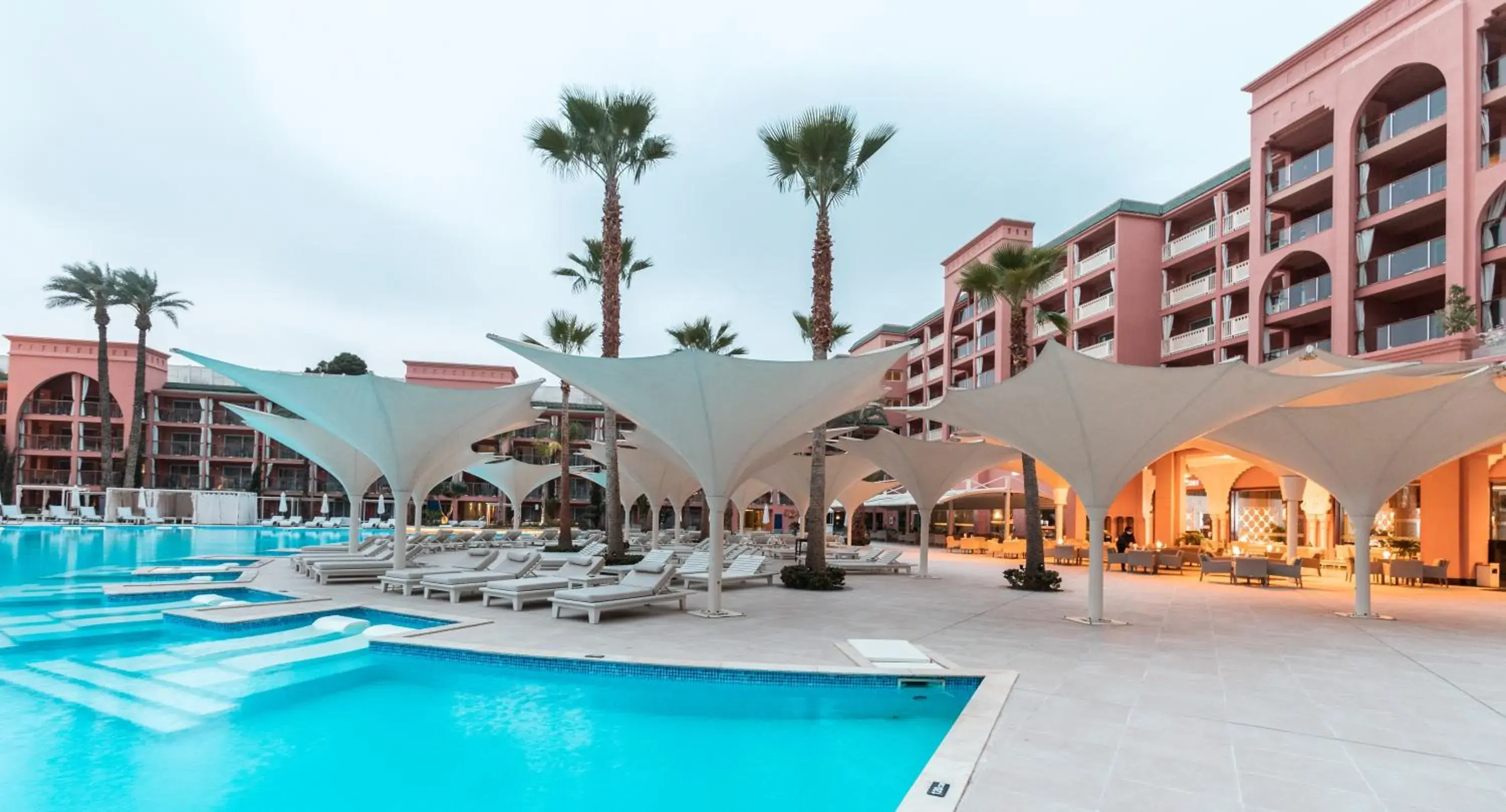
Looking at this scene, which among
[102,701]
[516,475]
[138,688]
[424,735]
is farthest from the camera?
[516,475]

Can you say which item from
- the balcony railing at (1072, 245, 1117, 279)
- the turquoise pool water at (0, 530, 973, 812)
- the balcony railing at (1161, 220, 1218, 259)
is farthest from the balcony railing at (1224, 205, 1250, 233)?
the turquoise pool water at (0, 530, 973, 812)

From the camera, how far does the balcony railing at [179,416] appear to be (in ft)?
145

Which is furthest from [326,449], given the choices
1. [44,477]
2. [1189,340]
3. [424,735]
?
[44,477]

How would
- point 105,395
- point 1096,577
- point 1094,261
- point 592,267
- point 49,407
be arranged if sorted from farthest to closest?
point 49,407
point 105,395
point 1094,261
point 592,267
point 1096,577

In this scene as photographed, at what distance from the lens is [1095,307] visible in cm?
2931

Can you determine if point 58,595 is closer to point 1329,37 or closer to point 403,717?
point 403,717

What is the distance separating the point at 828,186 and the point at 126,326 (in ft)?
134

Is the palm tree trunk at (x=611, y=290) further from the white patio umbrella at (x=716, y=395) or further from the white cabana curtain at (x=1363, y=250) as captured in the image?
the white cabana curtain at (x=1363, y=250)

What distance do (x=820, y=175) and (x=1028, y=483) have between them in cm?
748

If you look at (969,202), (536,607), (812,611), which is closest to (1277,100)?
(969,202)

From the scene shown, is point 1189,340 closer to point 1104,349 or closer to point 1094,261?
point 1104,349

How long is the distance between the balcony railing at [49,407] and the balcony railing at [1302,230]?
56205mm

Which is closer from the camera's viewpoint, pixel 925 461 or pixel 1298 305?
pixel 925 461

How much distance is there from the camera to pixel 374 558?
52.4 ft
